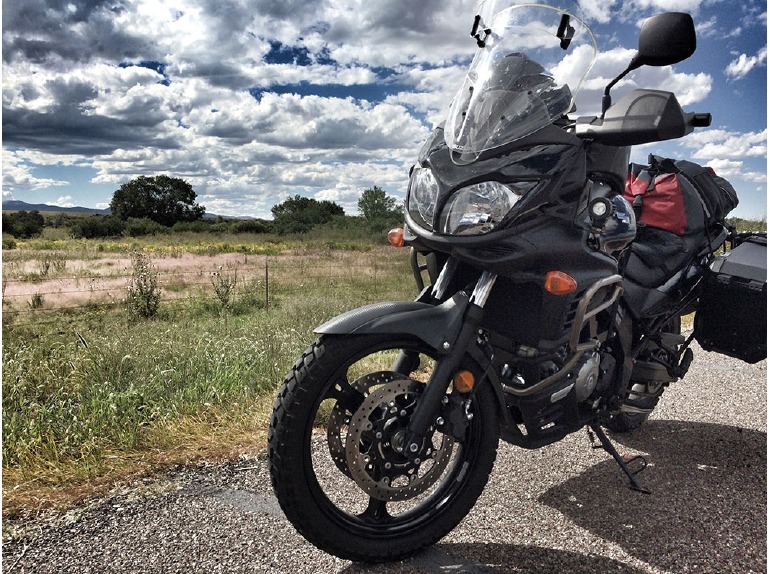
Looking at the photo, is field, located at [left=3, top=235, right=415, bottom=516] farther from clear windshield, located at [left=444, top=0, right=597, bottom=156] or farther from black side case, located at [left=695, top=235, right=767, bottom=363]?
black side case, located at [left=695, top=235, right=767, bottom=363]

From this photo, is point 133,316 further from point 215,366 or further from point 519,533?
point 519,533

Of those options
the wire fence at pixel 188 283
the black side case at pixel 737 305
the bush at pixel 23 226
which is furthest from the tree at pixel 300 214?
the black side case at pixel 737 305

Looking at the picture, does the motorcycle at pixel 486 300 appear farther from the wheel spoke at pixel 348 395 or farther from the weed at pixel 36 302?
the weed at pixel 36 302

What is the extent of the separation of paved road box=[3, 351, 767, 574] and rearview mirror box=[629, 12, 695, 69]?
1.93 metres

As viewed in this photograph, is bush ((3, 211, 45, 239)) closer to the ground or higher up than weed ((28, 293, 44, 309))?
higher up

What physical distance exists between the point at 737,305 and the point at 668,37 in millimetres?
1986

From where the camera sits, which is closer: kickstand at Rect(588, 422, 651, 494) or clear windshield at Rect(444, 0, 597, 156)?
clear windshield at Rect(444, 0, 597, 156)

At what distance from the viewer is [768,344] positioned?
3.37 meters

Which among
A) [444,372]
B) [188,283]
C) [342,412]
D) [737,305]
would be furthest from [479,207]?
[188,283]

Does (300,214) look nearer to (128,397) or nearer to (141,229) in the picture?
(141,229)

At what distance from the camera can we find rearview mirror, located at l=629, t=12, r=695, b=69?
2.08 metres

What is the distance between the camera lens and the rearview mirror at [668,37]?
2080 millimetres

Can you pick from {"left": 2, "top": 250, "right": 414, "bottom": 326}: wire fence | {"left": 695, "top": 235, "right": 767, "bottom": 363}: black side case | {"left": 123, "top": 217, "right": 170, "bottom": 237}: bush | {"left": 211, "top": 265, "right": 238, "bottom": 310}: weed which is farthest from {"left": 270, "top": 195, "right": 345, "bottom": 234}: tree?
{"left": 695, "top": 235, "right": 767, "bottom": 363}: black side case

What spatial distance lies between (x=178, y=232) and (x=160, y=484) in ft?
115
